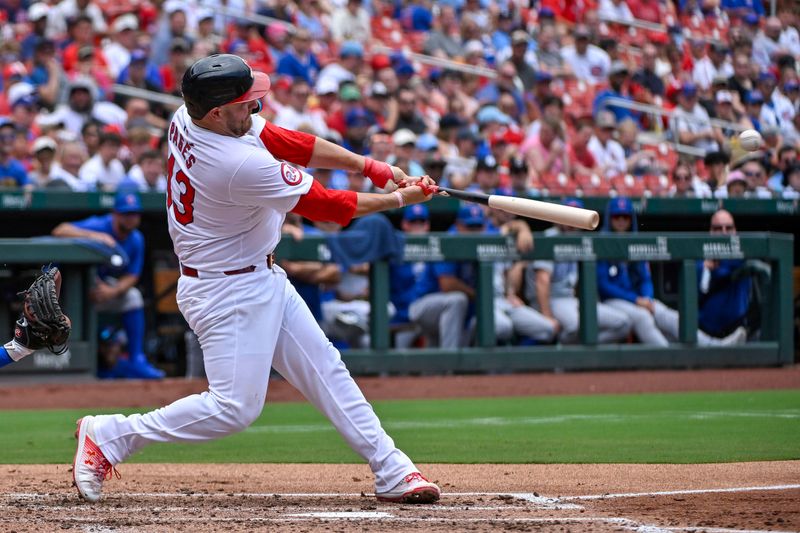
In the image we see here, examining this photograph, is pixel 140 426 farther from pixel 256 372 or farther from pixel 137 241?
pixel 137 241

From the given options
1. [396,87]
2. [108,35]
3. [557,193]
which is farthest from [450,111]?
[108,35]

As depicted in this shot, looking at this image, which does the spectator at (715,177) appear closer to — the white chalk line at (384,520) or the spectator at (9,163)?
the spectator at (9,163)

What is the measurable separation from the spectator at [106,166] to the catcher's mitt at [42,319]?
19.3ft

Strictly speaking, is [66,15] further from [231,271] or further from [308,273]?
[231,271]

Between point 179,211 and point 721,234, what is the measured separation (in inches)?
295

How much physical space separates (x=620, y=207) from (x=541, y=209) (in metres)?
6.59

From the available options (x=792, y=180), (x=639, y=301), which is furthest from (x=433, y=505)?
(x=792, y=180)

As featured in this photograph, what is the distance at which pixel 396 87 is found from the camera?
13.5m

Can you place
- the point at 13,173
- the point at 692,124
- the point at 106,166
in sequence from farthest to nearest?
the point at 692,124, the point at 106,166, the point at 13,173

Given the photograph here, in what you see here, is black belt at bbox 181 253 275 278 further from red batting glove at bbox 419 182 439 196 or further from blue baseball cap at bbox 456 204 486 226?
blue baseball cap at bbox 456 204 486 226

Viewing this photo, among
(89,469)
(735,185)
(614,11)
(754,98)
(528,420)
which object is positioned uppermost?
(614,11)

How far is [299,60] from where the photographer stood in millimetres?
13453

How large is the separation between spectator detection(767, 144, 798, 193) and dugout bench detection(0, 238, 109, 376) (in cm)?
682

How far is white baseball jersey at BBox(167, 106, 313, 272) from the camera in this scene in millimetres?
4309
